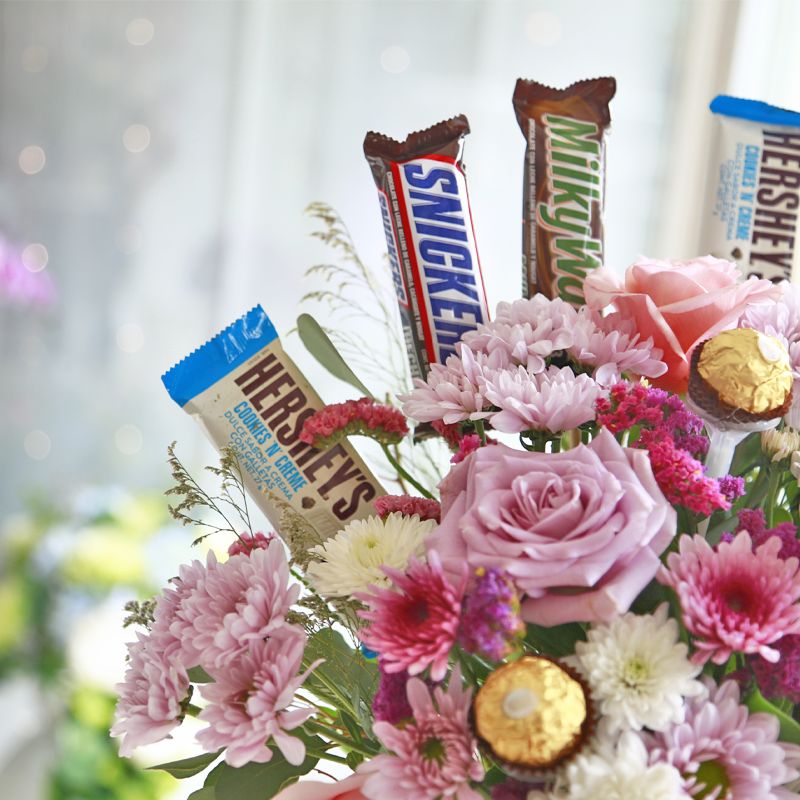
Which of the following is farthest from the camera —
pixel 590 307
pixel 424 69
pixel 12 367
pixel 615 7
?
pixel 12 367

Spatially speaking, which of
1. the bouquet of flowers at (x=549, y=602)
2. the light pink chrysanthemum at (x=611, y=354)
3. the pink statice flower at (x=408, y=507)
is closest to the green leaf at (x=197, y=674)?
the bouquet of flowers at (x=549, y=602)

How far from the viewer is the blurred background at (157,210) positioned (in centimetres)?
134

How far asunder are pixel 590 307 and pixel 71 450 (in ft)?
4.62

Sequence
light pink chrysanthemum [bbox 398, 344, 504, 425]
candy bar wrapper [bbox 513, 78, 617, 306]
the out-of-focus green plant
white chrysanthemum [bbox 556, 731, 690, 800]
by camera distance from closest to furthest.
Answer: white chrysanthemum [bbox 556, 731, 690, 800], light pink chrysanthemum [bbox 398, 344, 504, 425], candy bar wrapper [bbox 513, 78, 617, 306], the out-of-focus green plant

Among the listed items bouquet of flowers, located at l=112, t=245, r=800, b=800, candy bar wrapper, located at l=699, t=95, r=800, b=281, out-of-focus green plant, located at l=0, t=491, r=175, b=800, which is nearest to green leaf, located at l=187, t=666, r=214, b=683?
bouquet of flowers, located at l=112, t=245, r=800, b=800

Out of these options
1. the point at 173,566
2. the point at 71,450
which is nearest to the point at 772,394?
the point at 173,566

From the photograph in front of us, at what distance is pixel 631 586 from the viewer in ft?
0.96

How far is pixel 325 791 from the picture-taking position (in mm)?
372

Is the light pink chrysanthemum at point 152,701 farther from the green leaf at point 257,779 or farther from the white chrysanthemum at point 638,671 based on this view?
the white chrysanthemum at point 638,671

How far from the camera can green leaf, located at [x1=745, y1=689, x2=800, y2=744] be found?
0.31 meters

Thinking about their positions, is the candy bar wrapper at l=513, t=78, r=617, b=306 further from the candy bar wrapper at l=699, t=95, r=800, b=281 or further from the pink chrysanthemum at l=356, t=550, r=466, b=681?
the pink chrysanthemum at l=356, t=550, r=466, b=681

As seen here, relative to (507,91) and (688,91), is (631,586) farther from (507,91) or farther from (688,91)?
(507,91)

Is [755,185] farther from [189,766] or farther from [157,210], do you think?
[157,210]

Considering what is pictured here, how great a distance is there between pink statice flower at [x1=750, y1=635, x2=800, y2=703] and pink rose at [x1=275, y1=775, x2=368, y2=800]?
0.15 meters
